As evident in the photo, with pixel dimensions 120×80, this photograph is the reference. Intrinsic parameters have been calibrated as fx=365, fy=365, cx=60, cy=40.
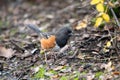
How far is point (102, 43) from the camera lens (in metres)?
5.54

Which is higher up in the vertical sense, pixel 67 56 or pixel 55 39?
pixel 55 39

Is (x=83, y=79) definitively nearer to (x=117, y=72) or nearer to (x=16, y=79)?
(x=117, y=72)

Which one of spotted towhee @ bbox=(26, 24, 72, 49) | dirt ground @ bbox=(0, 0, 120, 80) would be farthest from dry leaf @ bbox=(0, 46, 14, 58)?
spotted towhee @ bbox=(26, 24, 72, 49)

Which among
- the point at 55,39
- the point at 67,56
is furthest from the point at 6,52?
the point at 67,56

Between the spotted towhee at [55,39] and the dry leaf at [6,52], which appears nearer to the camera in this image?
the spotted towhee at [55,39]

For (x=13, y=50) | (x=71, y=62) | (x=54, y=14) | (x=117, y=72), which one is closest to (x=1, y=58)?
(x=13, y=50)

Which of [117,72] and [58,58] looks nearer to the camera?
[117,72]

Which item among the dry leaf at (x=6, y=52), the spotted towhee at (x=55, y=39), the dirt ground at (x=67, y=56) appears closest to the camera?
the dirt ground at (x=67, y=56)

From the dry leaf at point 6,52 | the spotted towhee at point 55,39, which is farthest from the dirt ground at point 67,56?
the spotted towhee at point 55,39

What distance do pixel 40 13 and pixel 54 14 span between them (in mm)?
694

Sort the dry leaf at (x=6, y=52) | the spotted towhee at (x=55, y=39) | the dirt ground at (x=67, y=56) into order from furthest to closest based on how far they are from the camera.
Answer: the dry leaf at (x=6, y=52)
the spotted towhee at (x=55, y=39)
the dirt ground at (x=67, y=56)

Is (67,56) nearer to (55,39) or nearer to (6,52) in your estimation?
(55,39)

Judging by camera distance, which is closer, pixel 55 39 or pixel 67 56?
pixel 67 56

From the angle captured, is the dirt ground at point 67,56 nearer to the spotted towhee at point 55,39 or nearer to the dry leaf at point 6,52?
the dry leaf at point 6,52
